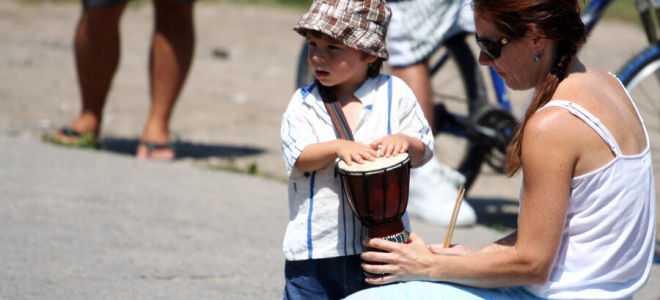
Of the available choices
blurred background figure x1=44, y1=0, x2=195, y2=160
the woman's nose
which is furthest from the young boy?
blurred background figure x1=44, y1=0, x2=195, y2=160

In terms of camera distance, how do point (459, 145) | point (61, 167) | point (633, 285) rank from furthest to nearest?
point (459, 145) < point (61, 167) < point (633, 285)

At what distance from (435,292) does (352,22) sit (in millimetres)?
785

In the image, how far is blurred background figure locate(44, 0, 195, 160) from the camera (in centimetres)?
493

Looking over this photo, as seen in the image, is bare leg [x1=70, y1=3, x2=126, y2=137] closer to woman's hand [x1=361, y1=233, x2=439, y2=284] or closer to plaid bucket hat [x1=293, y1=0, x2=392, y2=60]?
plaid bucket hat [x1=293, y1=0, x2=392, y2=60]

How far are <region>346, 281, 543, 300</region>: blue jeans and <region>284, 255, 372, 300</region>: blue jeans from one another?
0.96ft

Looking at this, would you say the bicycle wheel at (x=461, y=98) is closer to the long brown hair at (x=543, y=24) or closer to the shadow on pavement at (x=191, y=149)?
the shadow on pavement at (x=191, y=149)

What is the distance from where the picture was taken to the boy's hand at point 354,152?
2166 mm

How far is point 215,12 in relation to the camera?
514 inches

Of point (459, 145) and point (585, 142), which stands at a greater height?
point (585, 142)

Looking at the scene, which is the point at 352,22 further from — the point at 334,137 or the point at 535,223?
the point at 535,223

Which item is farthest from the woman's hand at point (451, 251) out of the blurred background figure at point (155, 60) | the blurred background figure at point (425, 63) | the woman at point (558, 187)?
the blurred background figure at point (155, 60)

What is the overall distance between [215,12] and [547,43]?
11479mm

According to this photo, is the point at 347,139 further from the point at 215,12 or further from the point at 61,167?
the point at 215,12

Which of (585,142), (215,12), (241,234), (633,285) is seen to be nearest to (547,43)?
(585,142)
